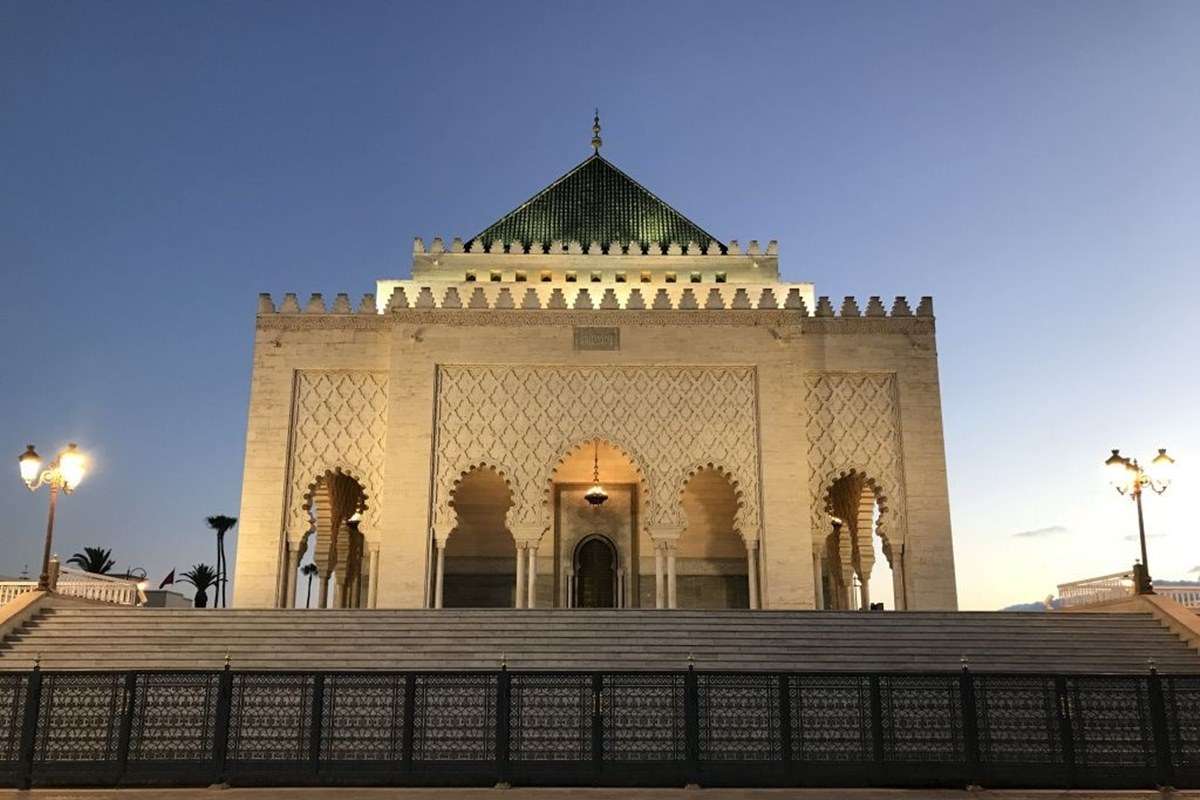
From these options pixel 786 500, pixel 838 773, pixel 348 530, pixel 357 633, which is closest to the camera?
pixel 838 773

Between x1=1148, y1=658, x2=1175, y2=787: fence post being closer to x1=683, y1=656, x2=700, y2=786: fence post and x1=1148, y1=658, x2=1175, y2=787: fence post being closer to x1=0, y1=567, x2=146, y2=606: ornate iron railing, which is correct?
x1=683, y1=656, x2=700, y2=786: fence post

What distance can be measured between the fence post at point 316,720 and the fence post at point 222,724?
21.4 inches

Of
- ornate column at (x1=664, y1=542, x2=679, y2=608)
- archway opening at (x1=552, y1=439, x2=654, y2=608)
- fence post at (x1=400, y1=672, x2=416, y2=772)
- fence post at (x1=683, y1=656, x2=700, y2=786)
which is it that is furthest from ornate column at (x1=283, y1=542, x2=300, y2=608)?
fence post at (x1=683, y1=656, x2=700, y2=786)

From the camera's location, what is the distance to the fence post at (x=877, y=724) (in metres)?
7.28

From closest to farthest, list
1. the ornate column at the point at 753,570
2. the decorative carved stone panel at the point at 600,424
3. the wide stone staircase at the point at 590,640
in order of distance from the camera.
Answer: the wide stone staircase at the point at 590,640
the ornate column at the point at 753,570
the decorative carved stone panel at the point at 600,424

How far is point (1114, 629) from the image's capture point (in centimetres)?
1227

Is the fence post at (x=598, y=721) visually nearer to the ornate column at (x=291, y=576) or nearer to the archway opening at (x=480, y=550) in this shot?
the ornate column at (x=291, y=576)

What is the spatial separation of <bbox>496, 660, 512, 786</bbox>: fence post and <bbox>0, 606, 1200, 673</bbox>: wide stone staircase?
3266mm

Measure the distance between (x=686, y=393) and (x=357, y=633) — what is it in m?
7.07

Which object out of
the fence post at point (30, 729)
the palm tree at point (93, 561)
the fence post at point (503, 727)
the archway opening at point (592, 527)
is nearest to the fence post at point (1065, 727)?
the fence post at point (503, 727)

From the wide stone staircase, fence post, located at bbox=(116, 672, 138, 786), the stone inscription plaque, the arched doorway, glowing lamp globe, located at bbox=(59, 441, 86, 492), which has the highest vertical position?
the stone inscription plaque

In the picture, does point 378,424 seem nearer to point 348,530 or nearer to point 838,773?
point 348,530

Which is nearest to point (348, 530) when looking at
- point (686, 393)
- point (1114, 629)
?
point (686, 393)

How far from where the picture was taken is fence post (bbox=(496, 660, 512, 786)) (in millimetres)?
7234
